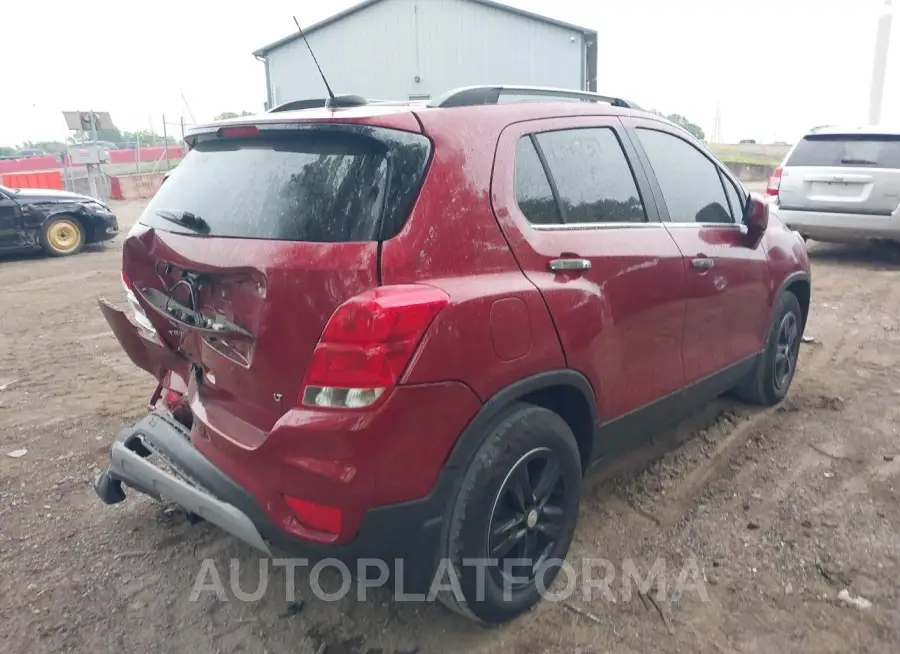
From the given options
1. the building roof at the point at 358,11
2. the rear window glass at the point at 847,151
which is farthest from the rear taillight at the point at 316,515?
the building roof at the point at 358,11

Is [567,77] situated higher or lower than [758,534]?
higher

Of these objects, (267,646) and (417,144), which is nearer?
(417,144)

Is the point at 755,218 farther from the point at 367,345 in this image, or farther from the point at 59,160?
the point at 59,160

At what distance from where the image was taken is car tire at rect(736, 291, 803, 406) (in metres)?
4.35

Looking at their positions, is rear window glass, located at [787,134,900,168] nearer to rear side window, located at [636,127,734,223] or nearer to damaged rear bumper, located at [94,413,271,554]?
rear side window, located at [636,127,734,223]

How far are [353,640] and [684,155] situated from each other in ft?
8.98

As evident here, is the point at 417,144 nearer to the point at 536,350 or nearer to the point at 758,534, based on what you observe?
the point at 536,350

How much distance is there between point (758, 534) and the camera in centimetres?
320

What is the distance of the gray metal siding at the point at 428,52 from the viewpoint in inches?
843

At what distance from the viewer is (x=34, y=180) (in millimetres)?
20109

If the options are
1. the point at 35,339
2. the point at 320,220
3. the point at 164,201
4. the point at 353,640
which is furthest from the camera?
the point at 35,339

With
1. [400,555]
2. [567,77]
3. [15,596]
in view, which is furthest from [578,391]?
[567,77]

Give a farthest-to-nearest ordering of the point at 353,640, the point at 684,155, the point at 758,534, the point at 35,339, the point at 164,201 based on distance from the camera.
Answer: the point at 35,339
the point at 684,155
the point at 758,534
the point at 164,201
the point at 353,640

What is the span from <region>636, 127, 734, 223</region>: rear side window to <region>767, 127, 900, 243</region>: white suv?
19.0 ft
